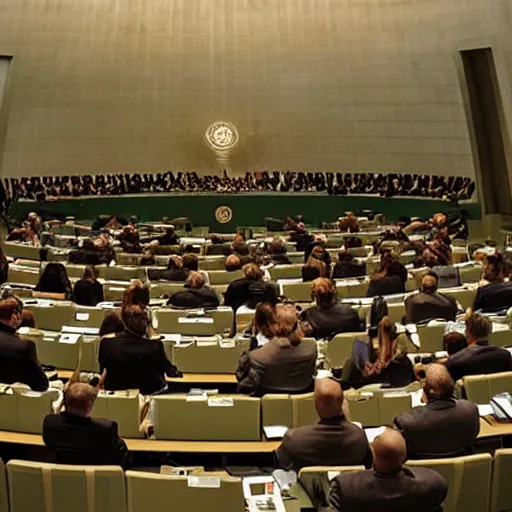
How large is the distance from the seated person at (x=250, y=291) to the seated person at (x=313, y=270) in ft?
4.54

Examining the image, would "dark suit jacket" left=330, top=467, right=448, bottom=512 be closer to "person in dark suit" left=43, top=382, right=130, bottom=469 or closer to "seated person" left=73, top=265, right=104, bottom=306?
"person in dark suit" left=43, top=382, right=130, bottom=469

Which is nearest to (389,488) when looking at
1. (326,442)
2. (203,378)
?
(326,442)

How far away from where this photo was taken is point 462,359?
675cm

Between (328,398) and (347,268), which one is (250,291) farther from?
(328,398)

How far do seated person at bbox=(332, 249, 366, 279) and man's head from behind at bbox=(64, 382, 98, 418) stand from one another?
23.9 feet

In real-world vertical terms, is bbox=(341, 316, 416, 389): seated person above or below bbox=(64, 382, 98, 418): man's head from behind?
above

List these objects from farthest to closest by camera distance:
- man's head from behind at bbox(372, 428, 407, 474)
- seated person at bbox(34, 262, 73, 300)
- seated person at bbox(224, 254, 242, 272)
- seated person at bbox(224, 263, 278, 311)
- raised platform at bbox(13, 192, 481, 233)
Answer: raised platform at bbox(13, 192, 481, 233) < seated person at bbox(224, 254, 242, 272) < seated person at bbox(34, 262, 73, 300) < seated person at bbox(224, 263, 278, 311) < man's head from behind at bbox(372, 428, 407, 474)

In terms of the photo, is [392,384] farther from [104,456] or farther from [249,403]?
[104,456]

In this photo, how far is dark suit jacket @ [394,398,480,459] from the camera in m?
5.36

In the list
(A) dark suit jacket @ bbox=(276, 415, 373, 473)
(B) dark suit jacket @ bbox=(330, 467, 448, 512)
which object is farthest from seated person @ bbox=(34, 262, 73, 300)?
(B) dark suit jacket @ bbox=(330, 467, 448, 512)

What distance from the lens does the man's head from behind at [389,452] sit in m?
4.21

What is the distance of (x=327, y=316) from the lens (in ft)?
27.5

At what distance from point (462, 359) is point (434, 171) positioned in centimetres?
1949

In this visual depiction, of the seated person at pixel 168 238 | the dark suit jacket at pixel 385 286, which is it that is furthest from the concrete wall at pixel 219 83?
the dark suit jacket at pixel 385 286
